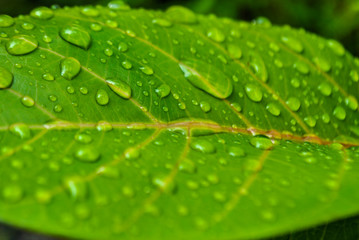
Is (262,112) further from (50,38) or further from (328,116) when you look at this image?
(50,38)

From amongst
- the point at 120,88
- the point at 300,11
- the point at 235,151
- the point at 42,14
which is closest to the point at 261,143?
the point at 235,151

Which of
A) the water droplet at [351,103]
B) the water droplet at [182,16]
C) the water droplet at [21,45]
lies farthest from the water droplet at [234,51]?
the water droplet at [21,45]

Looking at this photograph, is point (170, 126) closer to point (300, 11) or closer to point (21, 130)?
→ point (21, 130)

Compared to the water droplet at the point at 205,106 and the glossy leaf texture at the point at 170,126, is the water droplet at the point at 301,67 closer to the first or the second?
the glossy leaf texture at the point at 170,126

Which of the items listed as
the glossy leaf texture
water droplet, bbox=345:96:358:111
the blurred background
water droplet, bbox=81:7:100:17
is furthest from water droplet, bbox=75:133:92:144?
the blurred background

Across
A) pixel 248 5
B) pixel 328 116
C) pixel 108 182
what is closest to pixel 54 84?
pixel 108 182

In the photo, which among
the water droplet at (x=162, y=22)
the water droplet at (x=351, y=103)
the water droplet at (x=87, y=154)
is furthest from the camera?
the water droplet at (x=351, y=103)
